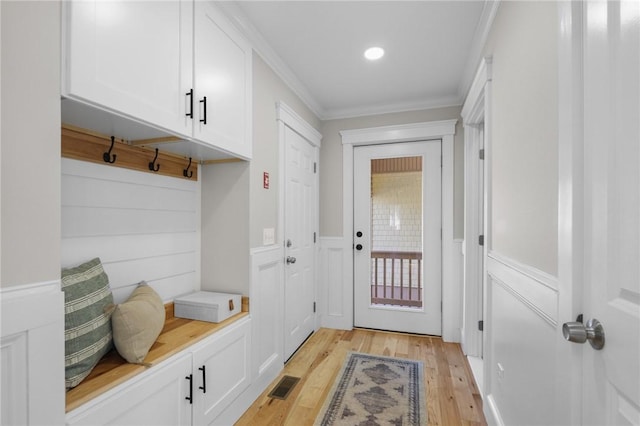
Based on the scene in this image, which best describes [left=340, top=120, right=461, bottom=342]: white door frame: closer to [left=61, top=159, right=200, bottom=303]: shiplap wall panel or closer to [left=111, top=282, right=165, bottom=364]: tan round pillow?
[left=61, top=159, right=200, bottom=303]: shiplap wall panel

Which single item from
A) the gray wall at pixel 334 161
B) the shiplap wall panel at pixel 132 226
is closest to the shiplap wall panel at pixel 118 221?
the shiplap wall panel at pixel 132 226

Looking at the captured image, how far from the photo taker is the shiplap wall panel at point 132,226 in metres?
1.36

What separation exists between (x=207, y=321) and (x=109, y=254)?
64cm

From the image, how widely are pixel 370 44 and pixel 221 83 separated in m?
1.15

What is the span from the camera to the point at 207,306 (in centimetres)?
177

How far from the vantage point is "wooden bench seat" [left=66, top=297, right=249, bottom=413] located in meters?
1.04

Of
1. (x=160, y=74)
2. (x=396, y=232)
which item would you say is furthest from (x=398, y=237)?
(x=160, y=74)

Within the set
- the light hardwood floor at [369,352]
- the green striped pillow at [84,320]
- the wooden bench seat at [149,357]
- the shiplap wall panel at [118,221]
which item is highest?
the shiplap wall panel at [118,221]

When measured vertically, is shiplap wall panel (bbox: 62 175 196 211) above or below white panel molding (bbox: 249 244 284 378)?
above

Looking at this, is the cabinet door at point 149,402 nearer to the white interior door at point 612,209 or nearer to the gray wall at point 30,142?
the gray wall at point 30,142

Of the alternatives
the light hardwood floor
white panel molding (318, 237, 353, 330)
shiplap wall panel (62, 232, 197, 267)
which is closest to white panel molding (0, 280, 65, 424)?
shiplap wall panel (62, 232, 197, 267)

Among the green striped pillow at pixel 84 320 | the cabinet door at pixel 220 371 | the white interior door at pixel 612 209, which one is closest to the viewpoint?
the white interior door at pixel 612 209

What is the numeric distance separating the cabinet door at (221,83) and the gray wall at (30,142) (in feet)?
2.09

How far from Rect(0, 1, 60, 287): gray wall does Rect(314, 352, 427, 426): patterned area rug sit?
5.66ft
